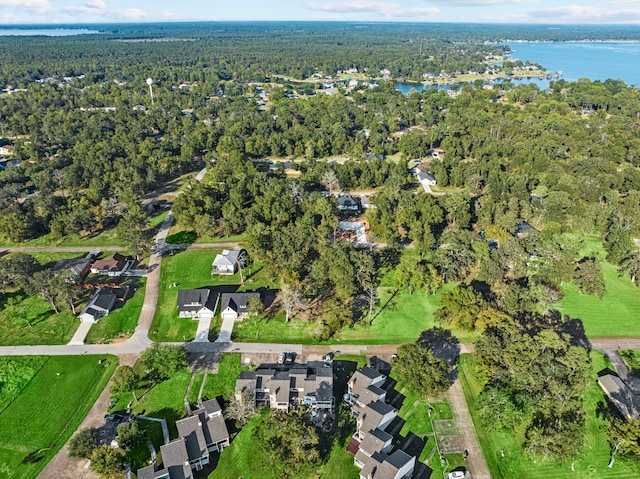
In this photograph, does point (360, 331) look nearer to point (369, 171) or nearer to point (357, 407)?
point (357, 407)

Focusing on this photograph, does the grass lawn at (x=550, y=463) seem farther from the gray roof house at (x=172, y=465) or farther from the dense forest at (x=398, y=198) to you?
the gray roof house at (x=172, y=465)

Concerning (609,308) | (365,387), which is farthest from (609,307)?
(365,387)

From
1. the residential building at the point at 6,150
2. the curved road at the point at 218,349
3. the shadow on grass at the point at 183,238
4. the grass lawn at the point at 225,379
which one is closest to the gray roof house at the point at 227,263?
the curved road at the point at 218,349

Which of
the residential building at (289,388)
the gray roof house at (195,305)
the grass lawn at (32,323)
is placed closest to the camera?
the residential building at (289,388)

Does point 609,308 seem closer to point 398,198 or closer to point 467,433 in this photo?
point 467,433

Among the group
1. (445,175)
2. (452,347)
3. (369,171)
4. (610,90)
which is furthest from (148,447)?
(610,90)

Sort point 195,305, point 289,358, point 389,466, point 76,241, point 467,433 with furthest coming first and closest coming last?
point 76,241
point 195,305
point 289,358
point 467,433
point 389,466
